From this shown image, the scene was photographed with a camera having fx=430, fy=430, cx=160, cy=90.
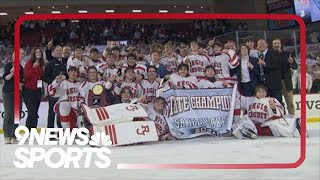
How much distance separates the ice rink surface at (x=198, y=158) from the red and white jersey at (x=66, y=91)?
28cm

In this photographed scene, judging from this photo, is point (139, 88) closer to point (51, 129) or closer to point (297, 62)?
point (51, 129)

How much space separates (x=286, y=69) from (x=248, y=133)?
0.38m

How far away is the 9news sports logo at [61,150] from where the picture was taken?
157 cm

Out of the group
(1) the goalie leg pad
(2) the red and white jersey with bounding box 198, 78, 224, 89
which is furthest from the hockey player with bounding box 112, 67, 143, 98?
(1) the goalie leg pad

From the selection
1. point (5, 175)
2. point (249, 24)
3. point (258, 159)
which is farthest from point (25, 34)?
point (258, 159)

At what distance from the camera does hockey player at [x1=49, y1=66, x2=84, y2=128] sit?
1.77 meters

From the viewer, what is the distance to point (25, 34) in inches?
66.2

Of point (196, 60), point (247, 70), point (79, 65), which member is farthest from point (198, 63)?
point (79, 65)

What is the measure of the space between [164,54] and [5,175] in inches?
31.5

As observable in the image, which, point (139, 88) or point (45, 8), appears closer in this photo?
point (45, 8)

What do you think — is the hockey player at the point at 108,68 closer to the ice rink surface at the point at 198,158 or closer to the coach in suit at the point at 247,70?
the ice rink surface at the point at 198,158

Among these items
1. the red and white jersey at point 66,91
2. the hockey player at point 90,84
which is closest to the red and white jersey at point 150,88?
the hockey player at point 90,84

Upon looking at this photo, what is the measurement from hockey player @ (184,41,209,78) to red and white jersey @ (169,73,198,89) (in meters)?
0.06

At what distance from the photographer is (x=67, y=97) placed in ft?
6.29
